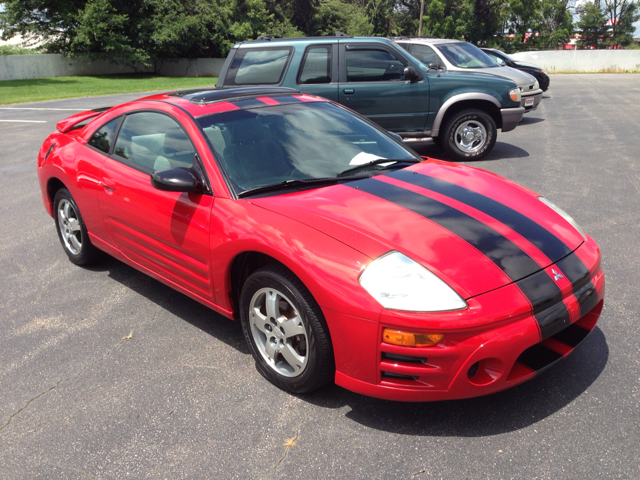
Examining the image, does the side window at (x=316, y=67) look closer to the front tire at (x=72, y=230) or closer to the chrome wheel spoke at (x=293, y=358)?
the front tire at (x=72, y=230)

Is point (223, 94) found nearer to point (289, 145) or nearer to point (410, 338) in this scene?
point (289, 145)

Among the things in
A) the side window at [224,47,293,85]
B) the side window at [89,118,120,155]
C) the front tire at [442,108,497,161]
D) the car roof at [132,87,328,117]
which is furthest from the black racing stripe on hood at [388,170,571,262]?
the side window at [224,47,293,85]

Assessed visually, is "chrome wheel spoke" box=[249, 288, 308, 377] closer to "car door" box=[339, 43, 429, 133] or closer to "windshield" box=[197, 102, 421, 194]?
"windshield" box=[197, 102, 421, 194]

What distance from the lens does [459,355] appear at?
7.91 ft

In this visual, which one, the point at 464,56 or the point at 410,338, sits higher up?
the point at 464,56

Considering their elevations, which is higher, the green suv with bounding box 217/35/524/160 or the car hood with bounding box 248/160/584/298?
the green suv with bounding box 217/35/524/160

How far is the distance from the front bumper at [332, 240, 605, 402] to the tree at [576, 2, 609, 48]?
245ft

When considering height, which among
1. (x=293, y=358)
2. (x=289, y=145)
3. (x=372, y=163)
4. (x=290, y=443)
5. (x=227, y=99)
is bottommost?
(x=290, y=443)

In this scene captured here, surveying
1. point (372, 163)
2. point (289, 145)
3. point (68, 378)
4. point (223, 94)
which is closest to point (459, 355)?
point (372, 163)

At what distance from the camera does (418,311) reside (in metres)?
2.42

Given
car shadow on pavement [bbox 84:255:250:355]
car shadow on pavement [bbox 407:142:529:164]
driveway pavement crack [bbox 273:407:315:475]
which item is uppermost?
car shadow on pavement [bbox 407:142:529:164]

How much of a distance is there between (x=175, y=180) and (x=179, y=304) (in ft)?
4.16

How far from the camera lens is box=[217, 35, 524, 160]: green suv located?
843cm

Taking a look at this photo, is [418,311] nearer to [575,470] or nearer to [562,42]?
[575,470]
